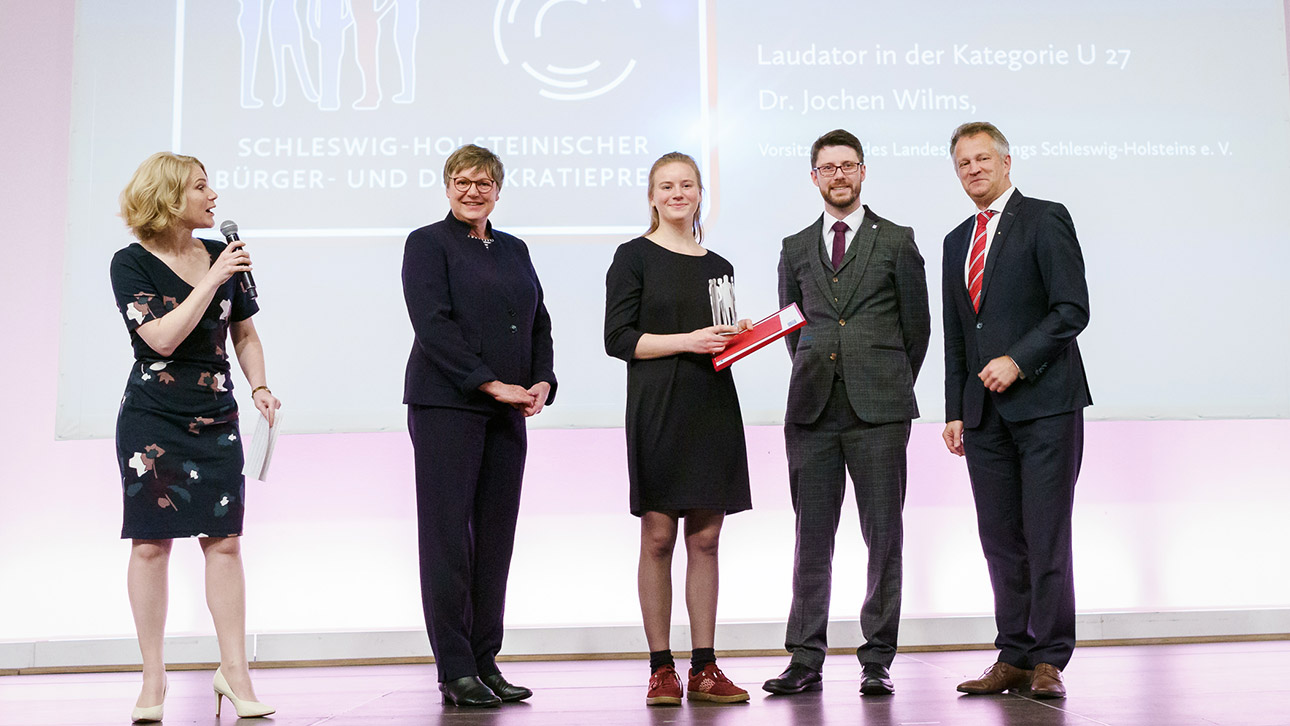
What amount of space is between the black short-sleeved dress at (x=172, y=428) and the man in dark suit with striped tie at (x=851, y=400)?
1.35 m

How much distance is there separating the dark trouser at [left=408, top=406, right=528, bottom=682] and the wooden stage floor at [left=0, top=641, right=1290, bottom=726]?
0.18 metres

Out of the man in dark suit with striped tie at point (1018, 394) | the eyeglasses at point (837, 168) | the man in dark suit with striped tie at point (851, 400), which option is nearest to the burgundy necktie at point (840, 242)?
the man in dark suit with striped tie at point (851, 400)

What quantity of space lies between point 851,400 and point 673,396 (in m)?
0.46

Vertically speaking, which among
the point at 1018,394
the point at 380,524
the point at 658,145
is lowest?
the point at 380,524

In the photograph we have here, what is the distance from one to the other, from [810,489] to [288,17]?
2559mm

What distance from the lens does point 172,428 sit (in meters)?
2.33

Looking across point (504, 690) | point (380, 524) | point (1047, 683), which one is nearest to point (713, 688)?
point (504, 690)

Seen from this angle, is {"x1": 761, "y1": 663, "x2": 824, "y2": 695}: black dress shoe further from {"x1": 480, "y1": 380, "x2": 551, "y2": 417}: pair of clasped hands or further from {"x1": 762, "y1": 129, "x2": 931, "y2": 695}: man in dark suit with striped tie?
{"x1": 480, "y1": 380, "x2": 551, "y2": 417}: pair of clasped hands

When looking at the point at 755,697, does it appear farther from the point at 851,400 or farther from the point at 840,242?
the point at 840,242

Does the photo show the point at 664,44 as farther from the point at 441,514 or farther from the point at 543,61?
the point at 441,514

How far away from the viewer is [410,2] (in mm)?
3879

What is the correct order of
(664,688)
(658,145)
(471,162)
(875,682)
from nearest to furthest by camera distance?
1. (664,688)
2. (875,682)
3. (471,162)
4. (658,145)

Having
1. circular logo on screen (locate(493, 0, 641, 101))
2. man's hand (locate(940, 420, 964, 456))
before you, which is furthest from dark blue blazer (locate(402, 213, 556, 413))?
circular logo on screen (locate(493, 0, 641, 101))

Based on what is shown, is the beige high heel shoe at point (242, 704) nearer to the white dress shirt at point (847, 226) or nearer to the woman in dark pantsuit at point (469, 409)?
the woman in dark pantsuit at point (469, 409)
